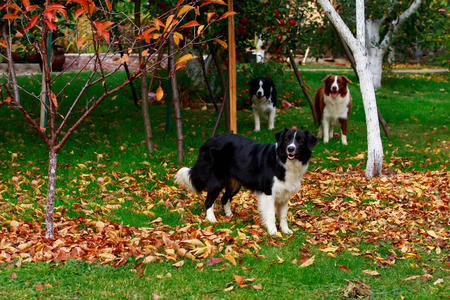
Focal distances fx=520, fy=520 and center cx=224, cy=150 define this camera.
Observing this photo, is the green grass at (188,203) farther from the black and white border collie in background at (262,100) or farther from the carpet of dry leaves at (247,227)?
the black and white border collie in background at (262,100)

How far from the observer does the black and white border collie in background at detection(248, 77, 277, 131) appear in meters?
11.6

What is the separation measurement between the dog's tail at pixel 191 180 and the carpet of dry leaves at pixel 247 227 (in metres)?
0.30

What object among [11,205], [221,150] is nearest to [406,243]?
[221,150]

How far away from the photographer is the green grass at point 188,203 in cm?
419

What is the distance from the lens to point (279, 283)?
4.34m

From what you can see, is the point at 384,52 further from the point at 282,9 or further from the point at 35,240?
the point at 35,240

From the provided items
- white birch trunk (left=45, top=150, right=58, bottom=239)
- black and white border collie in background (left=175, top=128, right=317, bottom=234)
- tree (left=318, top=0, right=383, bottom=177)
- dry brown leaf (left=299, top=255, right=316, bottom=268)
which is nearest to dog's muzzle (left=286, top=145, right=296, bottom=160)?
black and white border collie in background (left=175, top=128, right=317, bottom=234)

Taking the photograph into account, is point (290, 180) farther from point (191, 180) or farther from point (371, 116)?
point (371, 116)

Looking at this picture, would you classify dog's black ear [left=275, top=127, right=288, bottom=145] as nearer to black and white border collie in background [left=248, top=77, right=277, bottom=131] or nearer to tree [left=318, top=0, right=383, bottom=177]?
tree [left=318, top=0, right=383, bottom=177]

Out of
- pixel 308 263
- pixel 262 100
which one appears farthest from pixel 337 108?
pixel 308 263

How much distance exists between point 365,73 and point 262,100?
12.6 ft

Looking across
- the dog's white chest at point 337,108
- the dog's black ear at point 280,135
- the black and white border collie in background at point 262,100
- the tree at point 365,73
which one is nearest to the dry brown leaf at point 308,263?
the dog's black ear at point 280,135

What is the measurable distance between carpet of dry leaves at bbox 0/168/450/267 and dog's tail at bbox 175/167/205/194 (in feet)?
0.99

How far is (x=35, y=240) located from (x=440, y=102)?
578 inches
